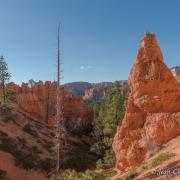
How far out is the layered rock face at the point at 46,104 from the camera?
64125 mm

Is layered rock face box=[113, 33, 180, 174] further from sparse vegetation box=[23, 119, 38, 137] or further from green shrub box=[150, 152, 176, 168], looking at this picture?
sparse vegetation box=[23, 119, 38, 137]

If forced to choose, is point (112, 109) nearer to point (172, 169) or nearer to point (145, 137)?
point (145, 137)

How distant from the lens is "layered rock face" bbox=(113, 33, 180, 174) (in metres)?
17.4

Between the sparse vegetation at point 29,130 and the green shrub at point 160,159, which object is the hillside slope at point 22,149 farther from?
the green shrub at point 160,159

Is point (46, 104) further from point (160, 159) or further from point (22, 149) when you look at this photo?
point (160, 159)

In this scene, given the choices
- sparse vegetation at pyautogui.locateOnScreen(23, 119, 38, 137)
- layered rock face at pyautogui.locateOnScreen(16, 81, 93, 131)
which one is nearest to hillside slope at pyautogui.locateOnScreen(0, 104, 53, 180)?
sparse vegetation at pyautogui.locateOnScreen(23, 119, 38, 137)

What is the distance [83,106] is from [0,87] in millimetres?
22664

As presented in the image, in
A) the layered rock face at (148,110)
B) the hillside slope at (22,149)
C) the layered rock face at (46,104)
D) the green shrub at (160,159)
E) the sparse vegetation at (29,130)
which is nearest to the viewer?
the green shrub at (160,159)

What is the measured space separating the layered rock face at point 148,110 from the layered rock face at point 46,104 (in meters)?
42.8

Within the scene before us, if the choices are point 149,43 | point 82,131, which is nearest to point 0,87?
point 82,131

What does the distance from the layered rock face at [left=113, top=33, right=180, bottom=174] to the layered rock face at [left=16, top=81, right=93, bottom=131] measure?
4280 centimetres

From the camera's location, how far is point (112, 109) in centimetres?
4050

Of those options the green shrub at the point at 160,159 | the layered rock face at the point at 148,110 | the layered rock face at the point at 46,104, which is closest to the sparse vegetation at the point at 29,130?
the layered rock face at the point at 46,104

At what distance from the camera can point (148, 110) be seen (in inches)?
750
